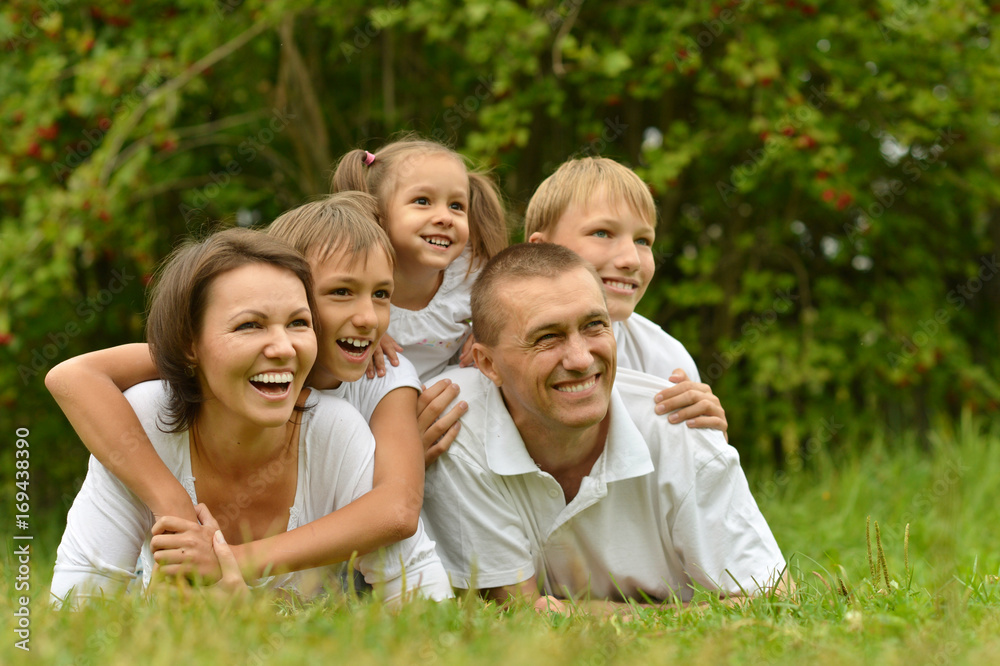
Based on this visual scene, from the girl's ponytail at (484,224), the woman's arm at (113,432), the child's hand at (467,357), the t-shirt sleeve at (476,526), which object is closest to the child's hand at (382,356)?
the child's hand at (467,357)

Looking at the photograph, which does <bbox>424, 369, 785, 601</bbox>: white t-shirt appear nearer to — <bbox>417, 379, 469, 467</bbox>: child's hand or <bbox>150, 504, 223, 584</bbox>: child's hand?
<bbox>417, 379, 469, 467</bbox>: child's hand

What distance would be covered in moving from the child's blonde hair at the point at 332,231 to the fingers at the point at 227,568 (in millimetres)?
966

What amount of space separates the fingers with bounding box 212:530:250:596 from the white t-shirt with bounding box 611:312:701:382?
171 cm

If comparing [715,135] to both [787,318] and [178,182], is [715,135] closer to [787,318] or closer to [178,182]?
[787,318]

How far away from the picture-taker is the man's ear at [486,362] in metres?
3.21

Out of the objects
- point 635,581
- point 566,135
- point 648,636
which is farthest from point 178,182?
point 648,636

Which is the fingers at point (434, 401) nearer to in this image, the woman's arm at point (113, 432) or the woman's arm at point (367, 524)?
the woman's arm at point (367, 524)

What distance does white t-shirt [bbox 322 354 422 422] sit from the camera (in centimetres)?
320

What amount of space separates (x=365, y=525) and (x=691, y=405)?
1.16 metres

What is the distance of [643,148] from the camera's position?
5867 mm

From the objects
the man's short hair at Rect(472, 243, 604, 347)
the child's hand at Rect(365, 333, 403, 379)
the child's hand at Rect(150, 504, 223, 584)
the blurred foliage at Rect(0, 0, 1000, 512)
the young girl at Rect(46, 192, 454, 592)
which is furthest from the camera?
the blurred foliage at Rect(0, 0, 1000, 512)

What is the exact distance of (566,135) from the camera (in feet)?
20.9

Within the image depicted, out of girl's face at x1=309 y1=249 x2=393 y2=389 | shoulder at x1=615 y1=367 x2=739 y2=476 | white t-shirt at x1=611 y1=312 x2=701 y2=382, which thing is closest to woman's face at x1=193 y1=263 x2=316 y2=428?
girl's face at x1=309 y1=249 x2=393 y2=389

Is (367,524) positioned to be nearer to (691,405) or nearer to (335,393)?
(335,393)
